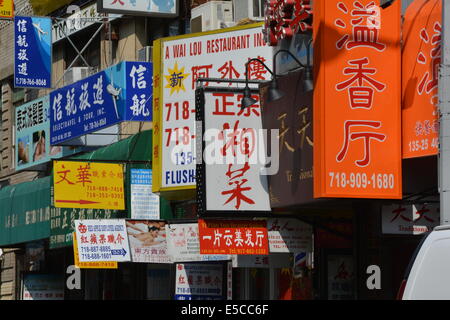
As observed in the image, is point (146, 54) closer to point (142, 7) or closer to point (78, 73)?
point (142, 7)

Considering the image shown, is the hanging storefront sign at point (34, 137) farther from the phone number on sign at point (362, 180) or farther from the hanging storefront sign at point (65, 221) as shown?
the phone number on sign at point (362, 180)

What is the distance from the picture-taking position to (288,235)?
19.0 meters

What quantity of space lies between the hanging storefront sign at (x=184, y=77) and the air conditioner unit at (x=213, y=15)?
2.08m

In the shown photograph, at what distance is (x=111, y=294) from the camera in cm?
2953

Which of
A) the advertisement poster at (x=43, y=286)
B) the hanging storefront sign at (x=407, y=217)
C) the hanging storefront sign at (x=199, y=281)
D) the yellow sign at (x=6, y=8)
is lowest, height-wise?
the advertisement poster at (x=43, y=286)

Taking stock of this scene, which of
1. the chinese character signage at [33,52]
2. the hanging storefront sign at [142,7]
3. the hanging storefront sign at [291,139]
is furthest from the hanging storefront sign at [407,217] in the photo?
the chinese character signage at [33,52]

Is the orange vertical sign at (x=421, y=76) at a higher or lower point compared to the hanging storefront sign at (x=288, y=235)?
higher

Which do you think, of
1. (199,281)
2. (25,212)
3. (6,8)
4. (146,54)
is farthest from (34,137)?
(199,281)

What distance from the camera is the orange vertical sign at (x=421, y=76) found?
→ 48.7 feet

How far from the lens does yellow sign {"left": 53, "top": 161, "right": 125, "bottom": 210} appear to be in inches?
942

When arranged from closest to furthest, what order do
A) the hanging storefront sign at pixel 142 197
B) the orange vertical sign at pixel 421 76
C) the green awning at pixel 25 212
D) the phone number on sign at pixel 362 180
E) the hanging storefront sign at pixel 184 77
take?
1. the orange vertical sign at pixel 421 76
2. the phone number on sign at pixel 362 180
3. the hanging storefront sign at pixel 184 77
4. the hanging storefront sign at pixel 142 197
5. the green awning at pixel 25 212

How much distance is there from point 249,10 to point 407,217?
7798 millimetres

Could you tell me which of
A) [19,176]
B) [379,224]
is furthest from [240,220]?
[19,176]
